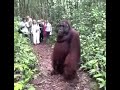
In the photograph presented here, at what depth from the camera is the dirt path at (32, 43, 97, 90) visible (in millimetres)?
2414

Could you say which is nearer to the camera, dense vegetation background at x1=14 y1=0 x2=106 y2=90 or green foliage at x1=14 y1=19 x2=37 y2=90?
green foliage at x1=14 y1=19 x2=37 y2=90

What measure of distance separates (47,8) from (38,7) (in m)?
0.11

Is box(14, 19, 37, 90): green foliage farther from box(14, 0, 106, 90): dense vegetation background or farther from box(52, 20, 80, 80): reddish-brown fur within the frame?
A: box(52, 20, 80, 80): reddish-brown fur

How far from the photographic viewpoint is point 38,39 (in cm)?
274

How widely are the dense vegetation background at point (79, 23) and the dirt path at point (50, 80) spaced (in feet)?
0.31

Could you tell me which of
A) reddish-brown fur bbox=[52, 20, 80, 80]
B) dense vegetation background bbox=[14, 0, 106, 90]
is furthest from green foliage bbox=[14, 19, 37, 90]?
reddish-brown fur bbox=[52, 20, 80, 80]

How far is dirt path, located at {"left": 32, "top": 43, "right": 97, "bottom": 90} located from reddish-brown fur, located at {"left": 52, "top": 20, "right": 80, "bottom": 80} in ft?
0.27

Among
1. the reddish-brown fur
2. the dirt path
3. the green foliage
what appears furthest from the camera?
the reddish-brown fur

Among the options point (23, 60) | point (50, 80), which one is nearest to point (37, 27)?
point (23, 60)

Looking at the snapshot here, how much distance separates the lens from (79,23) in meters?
3.00

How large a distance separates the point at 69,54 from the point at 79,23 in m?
0.51

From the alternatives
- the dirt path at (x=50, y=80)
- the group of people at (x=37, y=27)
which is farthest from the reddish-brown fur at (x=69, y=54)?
the group of people at (x=37, y=27)

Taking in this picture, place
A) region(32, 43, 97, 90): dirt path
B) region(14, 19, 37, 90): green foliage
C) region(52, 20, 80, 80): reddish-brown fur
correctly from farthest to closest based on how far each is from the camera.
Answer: region(52, 20, 80, 80): reddish-brown fur → region(32, 43, 97, 90): dirt path → region(14, 19, 37, 90): green foliage
